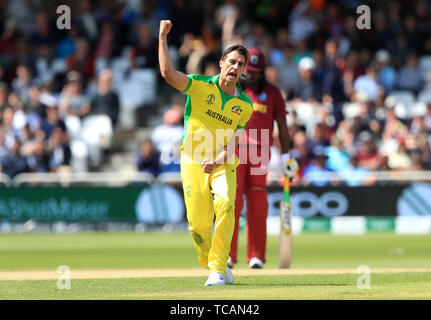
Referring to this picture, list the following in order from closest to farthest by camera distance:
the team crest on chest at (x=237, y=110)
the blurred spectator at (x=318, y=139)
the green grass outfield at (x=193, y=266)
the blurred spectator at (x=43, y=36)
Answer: the green grass outfield at (x=193, y=266)
the team crest on chest at (x=237, y=110)
the blurred spectator at (x=318, y=139)
the blurred spectator at (x=43, y=36)

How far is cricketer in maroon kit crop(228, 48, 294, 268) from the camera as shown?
14.3 metres

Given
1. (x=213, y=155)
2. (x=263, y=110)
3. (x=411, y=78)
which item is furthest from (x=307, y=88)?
(x=213, y=155)

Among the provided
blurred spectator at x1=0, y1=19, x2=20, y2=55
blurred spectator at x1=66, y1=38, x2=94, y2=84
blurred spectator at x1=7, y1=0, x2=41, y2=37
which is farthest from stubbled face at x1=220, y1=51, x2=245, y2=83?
blurred spectator at x1=7, y1=0, x2=41, y2=37

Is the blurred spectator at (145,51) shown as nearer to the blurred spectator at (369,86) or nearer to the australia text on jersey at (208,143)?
the blurred spectator at (369,86)

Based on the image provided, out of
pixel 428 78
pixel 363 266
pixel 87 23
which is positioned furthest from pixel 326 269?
pixel 87 23

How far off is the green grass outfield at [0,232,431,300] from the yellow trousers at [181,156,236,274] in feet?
1.37

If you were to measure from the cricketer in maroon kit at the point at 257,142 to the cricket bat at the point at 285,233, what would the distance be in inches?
10.4

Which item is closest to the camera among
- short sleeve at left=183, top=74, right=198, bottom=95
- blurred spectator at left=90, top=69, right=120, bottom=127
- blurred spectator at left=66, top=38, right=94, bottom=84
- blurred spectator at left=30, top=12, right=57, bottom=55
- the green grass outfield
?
the green grass outfield

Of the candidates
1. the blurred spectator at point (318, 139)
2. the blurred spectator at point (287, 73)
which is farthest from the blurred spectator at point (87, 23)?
the blurred spectator at point (318, 139)

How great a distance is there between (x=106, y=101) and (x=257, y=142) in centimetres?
1175

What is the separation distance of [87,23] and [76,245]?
9.57 metres

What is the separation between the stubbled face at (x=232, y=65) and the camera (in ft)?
37.5

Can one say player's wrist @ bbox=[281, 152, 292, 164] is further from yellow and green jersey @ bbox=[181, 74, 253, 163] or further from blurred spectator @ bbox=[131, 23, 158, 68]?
blurred spectator @ bbox=[131, 23, 158, 68]
